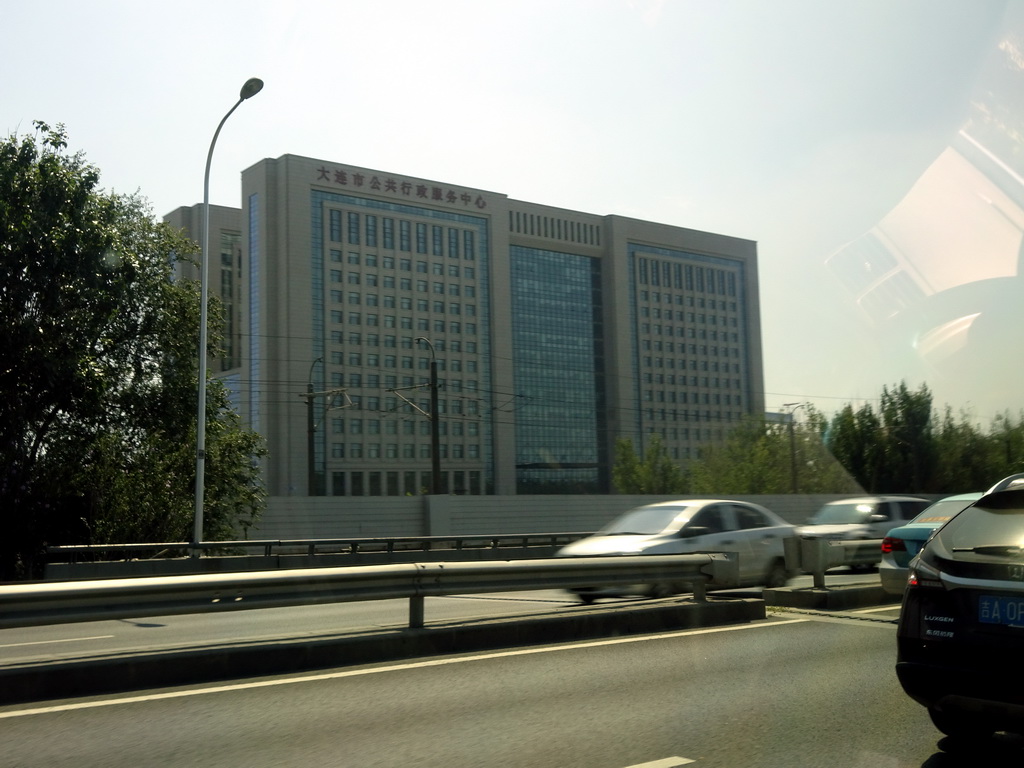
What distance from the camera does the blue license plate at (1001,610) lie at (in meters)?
4.69

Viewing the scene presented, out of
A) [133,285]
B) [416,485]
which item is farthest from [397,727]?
[416,485]

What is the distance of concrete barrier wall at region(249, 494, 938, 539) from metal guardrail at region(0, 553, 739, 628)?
103 ft

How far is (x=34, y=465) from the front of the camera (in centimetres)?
2669

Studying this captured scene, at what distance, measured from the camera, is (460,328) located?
116m

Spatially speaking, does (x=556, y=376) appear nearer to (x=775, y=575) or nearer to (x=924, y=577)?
(x=775, y=575)

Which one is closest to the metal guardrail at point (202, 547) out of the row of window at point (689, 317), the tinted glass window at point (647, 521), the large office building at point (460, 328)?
the tinted glass window at point (647, 521)

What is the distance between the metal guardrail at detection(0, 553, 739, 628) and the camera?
698 cm

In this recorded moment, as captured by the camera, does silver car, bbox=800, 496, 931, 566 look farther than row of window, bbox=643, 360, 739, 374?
No

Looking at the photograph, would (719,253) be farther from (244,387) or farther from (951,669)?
(951,669)

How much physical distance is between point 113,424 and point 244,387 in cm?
7387

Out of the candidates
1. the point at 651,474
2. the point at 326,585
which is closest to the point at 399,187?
the point at 651,474

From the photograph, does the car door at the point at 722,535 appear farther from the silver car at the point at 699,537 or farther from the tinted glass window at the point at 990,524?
the tinted glass window at the point at 990,524

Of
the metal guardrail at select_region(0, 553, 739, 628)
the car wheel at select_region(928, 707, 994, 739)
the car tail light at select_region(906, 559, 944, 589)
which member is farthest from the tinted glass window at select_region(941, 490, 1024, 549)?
the metal guardrail at select_region(0, 553, 739, 628)

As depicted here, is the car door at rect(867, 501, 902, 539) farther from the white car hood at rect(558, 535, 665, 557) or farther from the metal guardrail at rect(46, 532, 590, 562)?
the metal guardrail at rect(46, 532, 590, 562)
